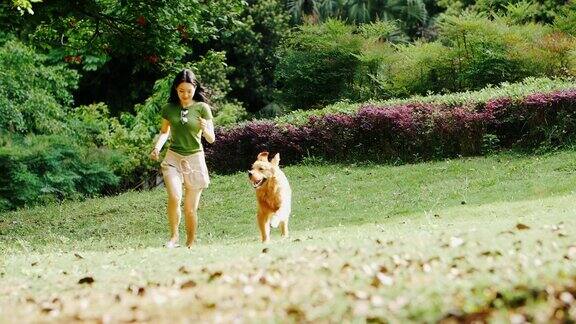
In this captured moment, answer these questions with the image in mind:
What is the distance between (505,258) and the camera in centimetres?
559

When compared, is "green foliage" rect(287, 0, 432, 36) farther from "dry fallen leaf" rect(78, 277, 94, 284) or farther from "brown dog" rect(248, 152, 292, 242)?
"dry fallen leaf" rect(78, 277, 94, 284)

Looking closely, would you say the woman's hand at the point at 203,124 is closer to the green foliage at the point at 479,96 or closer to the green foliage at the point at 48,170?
the green foliage at the point at 48,170

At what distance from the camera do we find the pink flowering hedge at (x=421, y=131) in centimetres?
1920

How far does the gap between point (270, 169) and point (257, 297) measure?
4.80m

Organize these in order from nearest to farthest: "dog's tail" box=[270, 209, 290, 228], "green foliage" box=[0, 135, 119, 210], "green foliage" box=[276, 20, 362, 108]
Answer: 1. "dog's tail" box=[270, 209, 290, 228]
2. "green foliage" box=[0, 135, 119, 210]
3. "green foliage" box=[276, 20, 362, 108]

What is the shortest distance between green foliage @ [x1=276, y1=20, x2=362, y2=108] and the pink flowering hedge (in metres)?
6.43

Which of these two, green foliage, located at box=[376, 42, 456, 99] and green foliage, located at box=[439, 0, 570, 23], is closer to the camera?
green foliage, located at box=[376, 42, 456, 99]

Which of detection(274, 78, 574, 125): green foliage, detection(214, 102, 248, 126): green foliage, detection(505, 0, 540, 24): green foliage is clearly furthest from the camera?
detection(505, 0, 540, 24): green foliage

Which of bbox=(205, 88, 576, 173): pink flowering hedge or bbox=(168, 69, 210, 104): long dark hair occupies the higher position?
bbox=(168, 69, 210, 104): long dark hair

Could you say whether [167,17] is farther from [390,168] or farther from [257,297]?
[257,297]

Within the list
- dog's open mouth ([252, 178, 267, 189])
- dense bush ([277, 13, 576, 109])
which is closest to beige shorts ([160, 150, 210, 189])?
dog's open mouth ([252, 178, 267, 189])

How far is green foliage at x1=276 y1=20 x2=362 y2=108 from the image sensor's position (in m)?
28.6

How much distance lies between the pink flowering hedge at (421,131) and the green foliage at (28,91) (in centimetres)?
489

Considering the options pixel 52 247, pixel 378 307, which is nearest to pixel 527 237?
pixel 378 307
